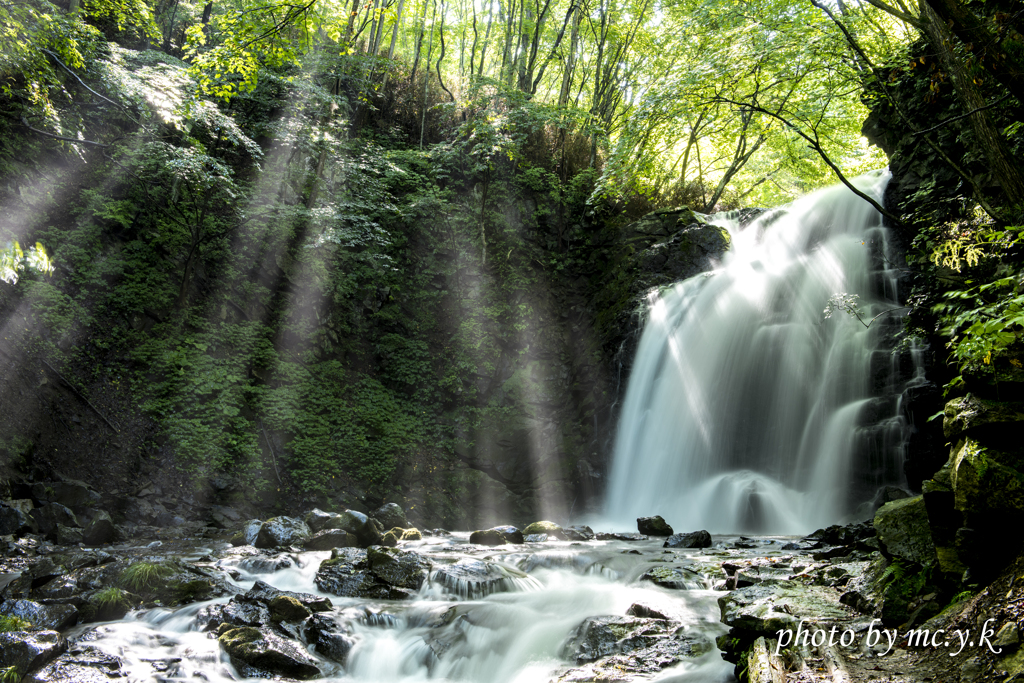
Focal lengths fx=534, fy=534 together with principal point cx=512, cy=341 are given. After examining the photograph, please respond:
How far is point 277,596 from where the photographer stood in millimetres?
4891

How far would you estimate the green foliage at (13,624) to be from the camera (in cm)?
387

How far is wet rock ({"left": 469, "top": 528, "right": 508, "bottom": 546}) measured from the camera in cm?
796

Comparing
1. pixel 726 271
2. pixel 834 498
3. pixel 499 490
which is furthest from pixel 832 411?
pixel 499 490

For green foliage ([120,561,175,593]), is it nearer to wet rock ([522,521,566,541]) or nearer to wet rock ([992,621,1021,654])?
wet rock ([522,521,566,541])

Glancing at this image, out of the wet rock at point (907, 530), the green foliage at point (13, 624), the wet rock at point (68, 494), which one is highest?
the wet rock at point (907, 530)

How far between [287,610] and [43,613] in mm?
1852

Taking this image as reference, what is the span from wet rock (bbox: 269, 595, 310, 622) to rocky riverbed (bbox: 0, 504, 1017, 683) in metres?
0.01

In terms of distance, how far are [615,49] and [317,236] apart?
12.3m

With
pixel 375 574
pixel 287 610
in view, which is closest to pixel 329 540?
pixel 375 574

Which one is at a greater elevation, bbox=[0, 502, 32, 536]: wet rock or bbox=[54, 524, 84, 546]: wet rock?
bbox=[0, 502, 32, 536]: wet rock

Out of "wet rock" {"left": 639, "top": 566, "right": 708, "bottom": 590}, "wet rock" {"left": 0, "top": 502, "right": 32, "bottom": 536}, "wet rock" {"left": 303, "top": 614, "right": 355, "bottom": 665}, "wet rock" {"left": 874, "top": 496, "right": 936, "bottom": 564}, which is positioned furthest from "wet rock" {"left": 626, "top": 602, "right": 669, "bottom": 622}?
"wet rock" {"left": 0, "top": 502, "right": 32, "bottom": 536}

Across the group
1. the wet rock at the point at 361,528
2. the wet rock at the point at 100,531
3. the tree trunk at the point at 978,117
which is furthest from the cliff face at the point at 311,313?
the tree trunk at the point at 978,117

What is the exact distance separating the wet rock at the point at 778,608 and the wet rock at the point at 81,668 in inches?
165

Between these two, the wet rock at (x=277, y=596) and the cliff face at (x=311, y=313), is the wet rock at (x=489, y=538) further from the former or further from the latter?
the wet rock at (x=277, y=596)
